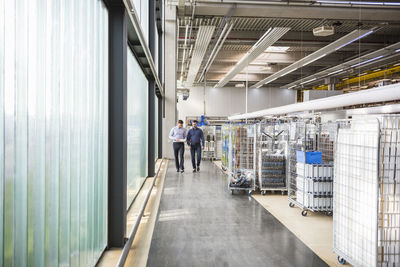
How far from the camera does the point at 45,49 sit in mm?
1482

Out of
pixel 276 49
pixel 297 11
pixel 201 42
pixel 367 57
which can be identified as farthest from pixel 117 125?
pixel 367 57

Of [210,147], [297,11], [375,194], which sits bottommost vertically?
[210,147]

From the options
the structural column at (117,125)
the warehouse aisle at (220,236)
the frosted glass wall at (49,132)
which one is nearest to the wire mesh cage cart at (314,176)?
the warehouse aisle at (220,236)

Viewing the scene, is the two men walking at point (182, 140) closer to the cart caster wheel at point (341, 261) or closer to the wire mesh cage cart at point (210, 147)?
the wire mesh cage cart at point (210, 147)

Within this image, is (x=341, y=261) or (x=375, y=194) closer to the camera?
(x=375, y=194)

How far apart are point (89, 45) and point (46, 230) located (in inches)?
54.9

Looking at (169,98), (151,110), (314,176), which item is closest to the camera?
(314,176)

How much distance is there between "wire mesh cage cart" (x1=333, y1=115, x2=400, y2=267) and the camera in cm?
242

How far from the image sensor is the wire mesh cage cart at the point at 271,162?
237 inches

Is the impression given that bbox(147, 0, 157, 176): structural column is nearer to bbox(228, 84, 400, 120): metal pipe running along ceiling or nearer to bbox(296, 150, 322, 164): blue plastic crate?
bbox(228, 84, 400, 120): metal pipe running along ceiling

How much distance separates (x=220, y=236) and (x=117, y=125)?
74.2 inches

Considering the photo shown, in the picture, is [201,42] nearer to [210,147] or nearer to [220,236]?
[210,147]

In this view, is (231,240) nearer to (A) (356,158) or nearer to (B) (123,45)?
(A) (356,158)

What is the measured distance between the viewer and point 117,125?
2.79 metres
